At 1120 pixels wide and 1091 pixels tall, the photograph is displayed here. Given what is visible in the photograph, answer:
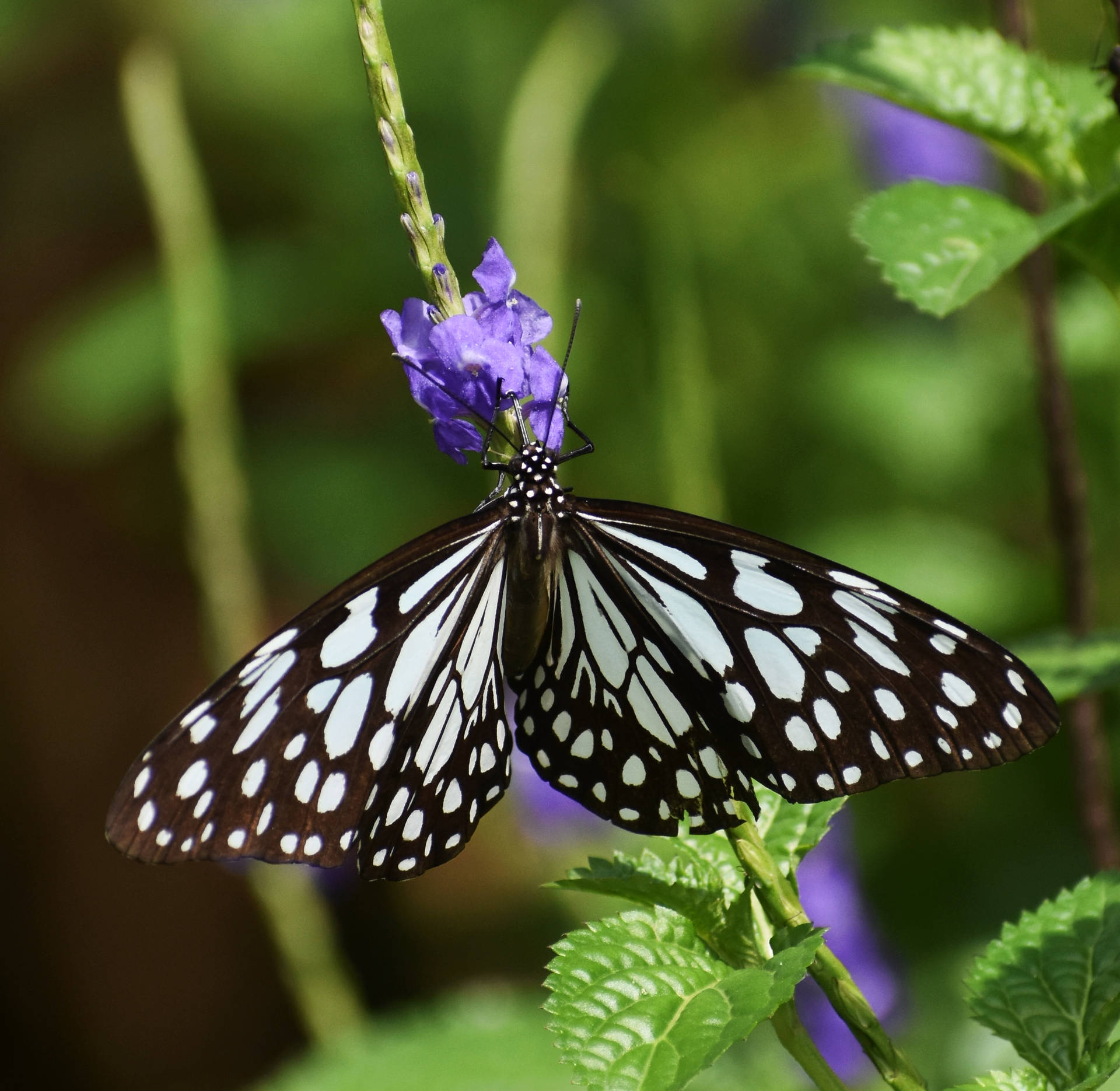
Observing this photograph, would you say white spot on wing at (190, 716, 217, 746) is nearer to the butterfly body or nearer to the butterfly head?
the butterfly body

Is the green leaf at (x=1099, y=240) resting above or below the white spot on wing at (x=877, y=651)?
above

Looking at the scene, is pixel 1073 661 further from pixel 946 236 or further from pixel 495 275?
pixel 495 275

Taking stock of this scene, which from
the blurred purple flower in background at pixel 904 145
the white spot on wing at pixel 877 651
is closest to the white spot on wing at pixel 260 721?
the white spot on wing at pixel 877 651

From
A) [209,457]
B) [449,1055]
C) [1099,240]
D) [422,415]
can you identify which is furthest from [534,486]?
[422,415]

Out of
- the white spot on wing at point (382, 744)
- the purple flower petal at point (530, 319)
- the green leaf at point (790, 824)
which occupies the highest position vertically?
the purple flower petal at point (530, 319)

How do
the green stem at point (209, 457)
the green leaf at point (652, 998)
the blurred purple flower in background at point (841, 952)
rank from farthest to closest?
the green stem at point (209, 457)
the blurred purple flower in background at point (841, 952)
the green leaf at point (652, 998)

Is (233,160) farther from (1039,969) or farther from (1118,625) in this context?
(1039,969)

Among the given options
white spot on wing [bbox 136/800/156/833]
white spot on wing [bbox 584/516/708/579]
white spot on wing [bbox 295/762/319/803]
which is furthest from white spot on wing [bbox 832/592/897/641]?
white spot on wing [bbox 136/800/156/833]

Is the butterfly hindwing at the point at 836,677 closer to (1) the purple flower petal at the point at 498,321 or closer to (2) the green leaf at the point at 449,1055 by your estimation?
(1) the purple flower petal at the point at 498,321

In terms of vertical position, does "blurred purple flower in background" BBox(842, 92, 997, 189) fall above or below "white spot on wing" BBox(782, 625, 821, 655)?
above
